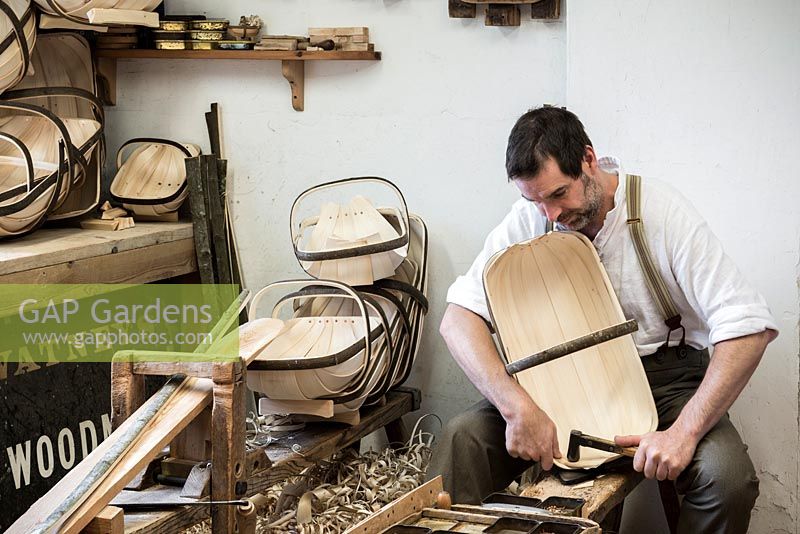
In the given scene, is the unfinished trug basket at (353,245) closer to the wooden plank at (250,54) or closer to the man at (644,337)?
the man at (644,337)

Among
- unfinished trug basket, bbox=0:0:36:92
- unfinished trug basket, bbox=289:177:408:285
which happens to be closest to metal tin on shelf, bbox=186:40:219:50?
unfinished trug basket, bbox=0:0:36:92

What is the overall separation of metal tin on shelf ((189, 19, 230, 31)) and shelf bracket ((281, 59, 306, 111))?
0.30 metres

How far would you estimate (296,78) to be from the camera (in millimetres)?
4074

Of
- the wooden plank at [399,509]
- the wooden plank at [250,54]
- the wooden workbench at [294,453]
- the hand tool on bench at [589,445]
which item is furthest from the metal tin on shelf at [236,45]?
the wooden plank at [399,509]

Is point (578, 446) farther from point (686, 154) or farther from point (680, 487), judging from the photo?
point (686, 154)

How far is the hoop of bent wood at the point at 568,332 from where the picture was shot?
299 cm

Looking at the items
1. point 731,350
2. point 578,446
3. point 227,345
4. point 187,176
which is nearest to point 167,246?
point 187,176

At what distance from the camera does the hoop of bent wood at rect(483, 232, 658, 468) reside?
2.99 m

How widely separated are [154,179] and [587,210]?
2.06 meters

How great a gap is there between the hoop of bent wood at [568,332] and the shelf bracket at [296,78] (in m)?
1.50

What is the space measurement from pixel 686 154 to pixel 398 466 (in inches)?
63.5

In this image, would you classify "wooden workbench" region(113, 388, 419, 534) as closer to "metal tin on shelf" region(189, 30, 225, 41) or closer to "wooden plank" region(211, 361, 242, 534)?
"wooden plank" region(211, 361, 242, 534)

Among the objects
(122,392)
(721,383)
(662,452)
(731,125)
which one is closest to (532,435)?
(662,452)

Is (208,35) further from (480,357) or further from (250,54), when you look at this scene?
(480,357)
